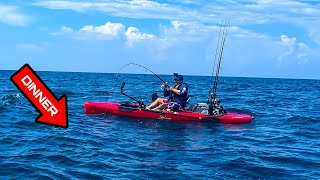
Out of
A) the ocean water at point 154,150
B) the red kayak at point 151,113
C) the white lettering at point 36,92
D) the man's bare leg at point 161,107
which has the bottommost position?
the ocean water at point 154,150

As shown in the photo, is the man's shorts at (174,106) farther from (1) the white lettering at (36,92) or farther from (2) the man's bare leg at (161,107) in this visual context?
(1) the white lettering at (36,92)

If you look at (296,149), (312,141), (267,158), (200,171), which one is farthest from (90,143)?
(312,141)

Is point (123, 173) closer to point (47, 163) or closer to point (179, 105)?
point (47, 163)

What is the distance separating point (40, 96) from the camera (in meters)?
4.50

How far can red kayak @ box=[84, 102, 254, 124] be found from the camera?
15.7 meters

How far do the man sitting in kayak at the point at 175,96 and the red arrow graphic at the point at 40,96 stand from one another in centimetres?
1066

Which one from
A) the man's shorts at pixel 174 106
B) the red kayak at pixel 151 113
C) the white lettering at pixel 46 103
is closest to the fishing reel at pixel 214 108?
the red kayak at pixel 151 113

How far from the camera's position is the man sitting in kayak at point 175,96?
15344 millimetres

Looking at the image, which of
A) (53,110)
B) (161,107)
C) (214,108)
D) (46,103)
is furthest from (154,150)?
(214,108)

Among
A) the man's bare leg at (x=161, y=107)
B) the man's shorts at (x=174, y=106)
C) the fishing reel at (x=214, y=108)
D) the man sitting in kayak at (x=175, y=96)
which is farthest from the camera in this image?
the man's bare leg at (x=161, y=107)

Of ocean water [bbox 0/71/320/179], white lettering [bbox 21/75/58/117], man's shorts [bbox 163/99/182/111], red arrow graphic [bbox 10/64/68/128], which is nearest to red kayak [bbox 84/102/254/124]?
man's shorts [bbox 163/99/182/111]

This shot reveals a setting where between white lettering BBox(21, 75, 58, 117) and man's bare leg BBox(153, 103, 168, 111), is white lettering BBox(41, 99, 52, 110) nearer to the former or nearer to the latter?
white lettering BBox(21, 75, 58, 117)

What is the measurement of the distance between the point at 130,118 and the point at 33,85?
11760 mm

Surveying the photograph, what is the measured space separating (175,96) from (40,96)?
11.6 meters
